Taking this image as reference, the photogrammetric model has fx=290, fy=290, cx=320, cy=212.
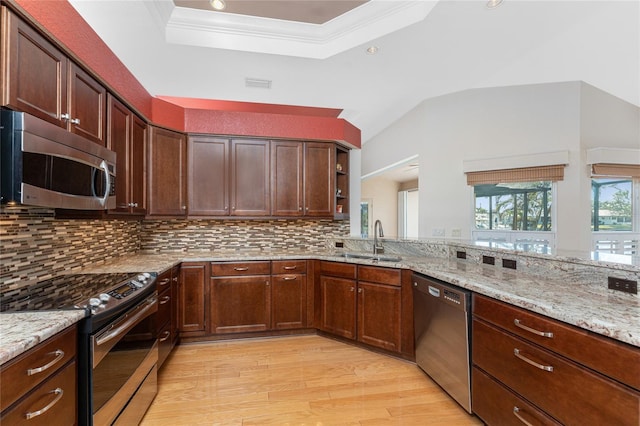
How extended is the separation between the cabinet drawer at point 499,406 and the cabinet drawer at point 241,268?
2004 millimetres

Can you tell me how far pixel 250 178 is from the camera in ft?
11.0

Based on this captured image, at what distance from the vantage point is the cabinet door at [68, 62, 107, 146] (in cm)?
172

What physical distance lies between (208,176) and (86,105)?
1.43m

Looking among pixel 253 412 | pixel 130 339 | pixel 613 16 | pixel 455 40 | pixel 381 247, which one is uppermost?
pixel 613 16

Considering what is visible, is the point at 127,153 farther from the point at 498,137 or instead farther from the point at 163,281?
the point at 498,137

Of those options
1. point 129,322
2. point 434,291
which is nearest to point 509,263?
point 434,291

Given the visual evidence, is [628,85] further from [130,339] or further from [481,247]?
[130,339]

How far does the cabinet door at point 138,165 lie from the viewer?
8.43 feet

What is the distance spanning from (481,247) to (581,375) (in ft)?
4.29

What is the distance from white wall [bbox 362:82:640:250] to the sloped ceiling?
0.37 m

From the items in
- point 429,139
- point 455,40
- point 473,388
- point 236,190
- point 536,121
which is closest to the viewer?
point 473,388

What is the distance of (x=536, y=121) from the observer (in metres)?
3.78

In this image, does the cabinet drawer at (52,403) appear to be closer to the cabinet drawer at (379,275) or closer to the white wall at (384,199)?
the cabinet drawer at (379,275)

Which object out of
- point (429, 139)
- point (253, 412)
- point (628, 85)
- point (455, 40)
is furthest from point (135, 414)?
point (628, 85)
